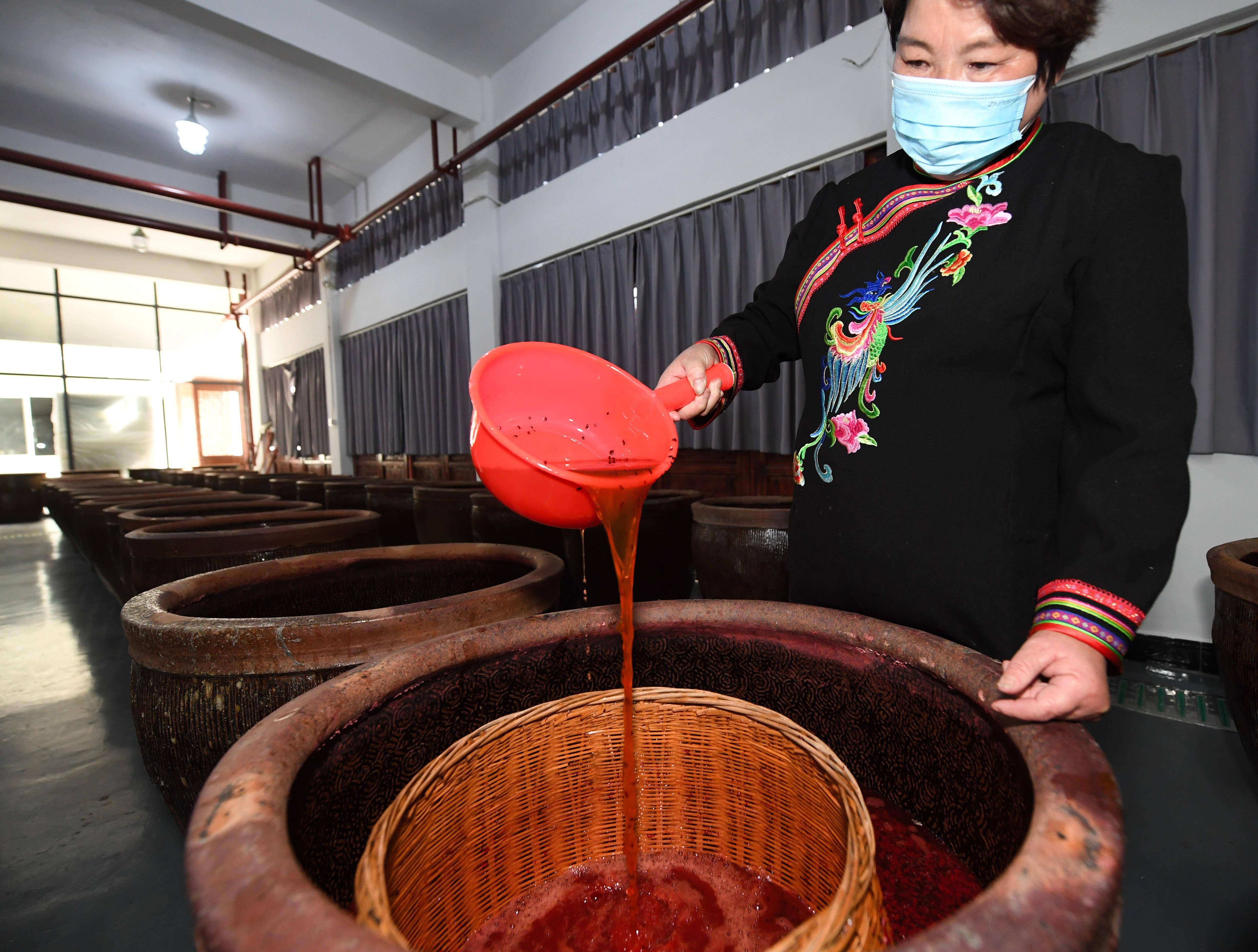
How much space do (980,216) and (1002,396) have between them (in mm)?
254

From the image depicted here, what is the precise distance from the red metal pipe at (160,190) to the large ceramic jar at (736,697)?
748 centimetres

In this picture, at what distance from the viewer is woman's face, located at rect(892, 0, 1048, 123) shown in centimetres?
73

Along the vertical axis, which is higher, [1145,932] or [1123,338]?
[1123,338]

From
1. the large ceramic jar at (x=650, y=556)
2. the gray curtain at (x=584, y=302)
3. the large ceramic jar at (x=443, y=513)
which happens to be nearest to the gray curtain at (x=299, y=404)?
the gray curtain at (x=584, y=302)

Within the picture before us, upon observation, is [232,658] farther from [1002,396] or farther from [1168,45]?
[1168,45]

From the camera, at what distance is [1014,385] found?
745mm

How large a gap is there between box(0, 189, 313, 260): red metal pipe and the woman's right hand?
27.3ft

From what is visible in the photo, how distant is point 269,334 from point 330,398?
3.03 meters

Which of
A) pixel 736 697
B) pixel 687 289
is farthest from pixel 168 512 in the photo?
pixel 687 289

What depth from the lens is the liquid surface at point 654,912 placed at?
702mm

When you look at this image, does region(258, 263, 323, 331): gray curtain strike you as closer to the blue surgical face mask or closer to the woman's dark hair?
the blue surgical face mask

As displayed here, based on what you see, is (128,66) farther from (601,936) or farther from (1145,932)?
(1145,932)

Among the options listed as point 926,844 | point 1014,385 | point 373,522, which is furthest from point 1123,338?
point 373,522

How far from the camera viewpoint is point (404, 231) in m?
6.89
